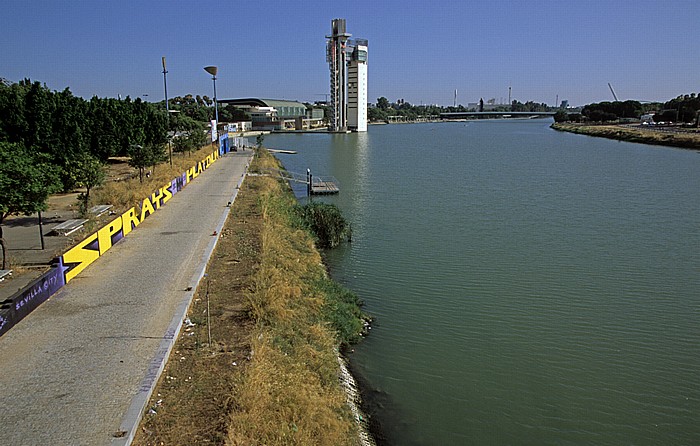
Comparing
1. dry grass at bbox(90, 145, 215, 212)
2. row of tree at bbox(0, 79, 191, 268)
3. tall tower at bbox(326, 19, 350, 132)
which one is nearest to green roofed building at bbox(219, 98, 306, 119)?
tall tower at bbox(326, 19, 350, 132)

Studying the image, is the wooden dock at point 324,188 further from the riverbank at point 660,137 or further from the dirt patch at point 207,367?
the riverbank at point 660,137

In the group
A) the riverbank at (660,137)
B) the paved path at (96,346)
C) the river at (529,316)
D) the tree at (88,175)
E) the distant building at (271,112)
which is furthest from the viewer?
the distant building at (271,112)

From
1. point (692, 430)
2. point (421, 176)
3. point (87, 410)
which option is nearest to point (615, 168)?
point (421, 176)

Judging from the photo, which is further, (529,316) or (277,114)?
(277,114)

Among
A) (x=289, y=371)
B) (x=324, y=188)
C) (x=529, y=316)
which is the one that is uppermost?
(x=324, y=188)

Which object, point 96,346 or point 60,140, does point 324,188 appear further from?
point 96,346

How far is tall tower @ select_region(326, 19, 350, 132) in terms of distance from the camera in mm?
131500

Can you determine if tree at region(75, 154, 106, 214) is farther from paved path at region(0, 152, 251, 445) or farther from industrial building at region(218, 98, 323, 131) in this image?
industrial building at region(218, 98, 323, 131)

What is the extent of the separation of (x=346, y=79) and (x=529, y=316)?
12553 cm

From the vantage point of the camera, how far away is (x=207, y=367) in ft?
27.3

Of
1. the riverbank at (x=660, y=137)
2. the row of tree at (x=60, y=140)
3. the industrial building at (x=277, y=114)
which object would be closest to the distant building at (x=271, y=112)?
the industrial building at (x=277, y=114)

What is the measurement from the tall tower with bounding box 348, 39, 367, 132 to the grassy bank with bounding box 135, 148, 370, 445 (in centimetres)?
12215

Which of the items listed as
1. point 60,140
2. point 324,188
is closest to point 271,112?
point 324,188

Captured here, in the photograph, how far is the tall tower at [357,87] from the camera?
5290 inches
